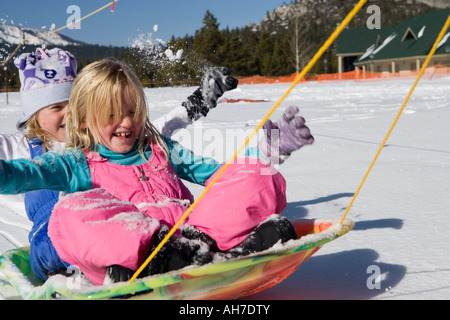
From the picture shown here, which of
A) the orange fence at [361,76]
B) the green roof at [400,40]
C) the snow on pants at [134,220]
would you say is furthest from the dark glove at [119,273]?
the green roof at [400,40]

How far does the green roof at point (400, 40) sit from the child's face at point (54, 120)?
102ft

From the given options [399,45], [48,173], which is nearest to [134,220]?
[48,173]

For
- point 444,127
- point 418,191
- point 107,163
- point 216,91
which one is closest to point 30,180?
point 107,163

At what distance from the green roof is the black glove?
101 feet

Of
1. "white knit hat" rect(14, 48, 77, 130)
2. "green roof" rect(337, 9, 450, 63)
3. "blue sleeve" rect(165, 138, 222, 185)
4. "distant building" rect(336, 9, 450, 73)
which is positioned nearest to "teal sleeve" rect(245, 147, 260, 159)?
"blue sleeve" rect(165, 138, 222, 185)

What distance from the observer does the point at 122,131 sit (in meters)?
1.61

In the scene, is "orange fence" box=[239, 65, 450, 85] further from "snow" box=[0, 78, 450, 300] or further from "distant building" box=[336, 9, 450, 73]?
"snow" box=[0, 78, 450, 300]

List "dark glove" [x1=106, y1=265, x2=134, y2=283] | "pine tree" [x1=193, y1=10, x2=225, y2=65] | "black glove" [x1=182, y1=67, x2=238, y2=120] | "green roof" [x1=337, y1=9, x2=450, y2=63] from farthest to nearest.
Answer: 1. "green roof" [x1=337, y1=9, x2=450, y2=63]
2. "pine tree" [x1=193, y1=10, x2=225, y2=65]
3. "black glove" [x1=182, y1=67, x2=238, y2=120]
4. "dark glove" [x1=106, y1=265, x2=134, y2=283]

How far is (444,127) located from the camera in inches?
243

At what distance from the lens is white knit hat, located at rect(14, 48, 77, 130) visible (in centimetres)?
230

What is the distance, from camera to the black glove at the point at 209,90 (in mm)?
2062

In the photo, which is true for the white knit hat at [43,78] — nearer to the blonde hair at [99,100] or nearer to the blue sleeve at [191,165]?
the blonde hair at [99,100]

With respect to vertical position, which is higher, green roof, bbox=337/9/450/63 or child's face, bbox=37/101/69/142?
green roof, bbox=337/9/450/63

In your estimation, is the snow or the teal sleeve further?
the snow
